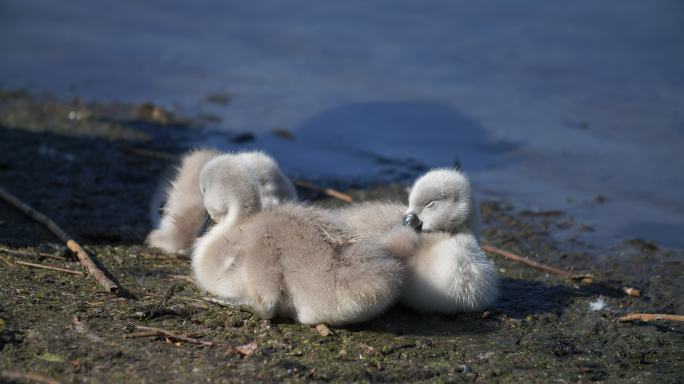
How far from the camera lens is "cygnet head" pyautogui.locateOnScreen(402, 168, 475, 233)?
505cm

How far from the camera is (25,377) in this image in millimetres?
3568

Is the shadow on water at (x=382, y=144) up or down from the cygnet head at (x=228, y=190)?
down

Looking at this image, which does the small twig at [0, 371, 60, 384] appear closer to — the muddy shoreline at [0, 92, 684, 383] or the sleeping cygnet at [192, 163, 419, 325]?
the muddy shoreline at [0, 92, 684, 383]

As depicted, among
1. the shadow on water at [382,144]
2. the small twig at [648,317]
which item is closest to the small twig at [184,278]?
the small twig at [648,317]

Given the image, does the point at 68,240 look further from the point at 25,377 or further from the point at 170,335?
the point at 25,377

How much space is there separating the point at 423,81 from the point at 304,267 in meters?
6.17

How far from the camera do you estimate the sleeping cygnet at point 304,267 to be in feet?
13.7

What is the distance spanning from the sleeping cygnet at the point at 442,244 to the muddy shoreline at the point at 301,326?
0.14 meters

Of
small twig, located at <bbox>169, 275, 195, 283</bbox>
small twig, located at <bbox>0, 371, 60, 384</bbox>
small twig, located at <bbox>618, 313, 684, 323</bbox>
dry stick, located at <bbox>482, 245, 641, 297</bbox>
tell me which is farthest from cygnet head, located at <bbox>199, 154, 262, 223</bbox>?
small twig, located at <bbox>618, 313, 684, 323</bbox>

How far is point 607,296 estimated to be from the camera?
527 centimetres

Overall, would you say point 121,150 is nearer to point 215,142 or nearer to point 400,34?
point 215,142

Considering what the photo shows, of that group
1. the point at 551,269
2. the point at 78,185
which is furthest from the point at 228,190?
the point at 78,185

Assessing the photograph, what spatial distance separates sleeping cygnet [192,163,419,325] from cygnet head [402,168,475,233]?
0.91 ft

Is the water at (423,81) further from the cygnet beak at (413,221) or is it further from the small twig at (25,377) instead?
the small twig at (25,377)
